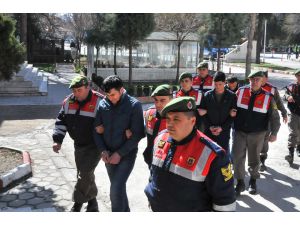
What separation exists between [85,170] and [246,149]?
252cm

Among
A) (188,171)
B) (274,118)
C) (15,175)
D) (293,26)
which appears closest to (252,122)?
(274,118)

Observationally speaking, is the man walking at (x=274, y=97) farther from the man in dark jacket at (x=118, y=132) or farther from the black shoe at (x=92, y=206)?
the black shoe at (x=92, y=206)

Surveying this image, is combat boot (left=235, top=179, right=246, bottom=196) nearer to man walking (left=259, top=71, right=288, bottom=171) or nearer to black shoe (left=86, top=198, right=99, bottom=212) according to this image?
man walking (left=259, top=71, right=288, bottom=171)

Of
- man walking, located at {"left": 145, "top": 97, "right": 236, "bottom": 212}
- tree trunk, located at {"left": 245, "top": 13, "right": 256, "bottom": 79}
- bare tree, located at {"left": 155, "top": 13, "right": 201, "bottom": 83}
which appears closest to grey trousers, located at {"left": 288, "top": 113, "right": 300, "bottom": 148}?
man walking, located at {"left": 145, "top": 97, "right": 236, "bottom": 212}

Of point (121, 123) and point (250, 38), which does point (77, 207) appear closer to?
point (121, 123)

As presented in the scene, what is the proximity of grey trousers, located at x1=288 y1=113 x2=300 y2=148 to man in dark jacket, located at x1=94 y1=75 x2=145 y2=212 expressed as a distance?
4.00 metres

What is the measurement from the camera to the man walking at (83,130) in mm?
4664

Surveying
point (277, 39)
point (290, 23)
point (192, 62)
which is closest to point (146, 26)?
point (192, 62)

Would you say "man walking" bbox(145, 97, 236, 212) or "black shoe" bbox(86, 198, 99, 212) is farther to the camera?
"black shoe" bbox(86, 198, 99, 212)

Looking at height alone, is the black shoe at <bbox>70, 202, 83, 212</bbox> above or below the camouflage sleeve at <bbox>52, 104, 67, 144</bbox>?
below

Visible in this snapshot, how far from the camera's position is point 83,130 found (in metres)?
4.67

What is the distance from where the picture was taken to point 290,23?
43.3 m

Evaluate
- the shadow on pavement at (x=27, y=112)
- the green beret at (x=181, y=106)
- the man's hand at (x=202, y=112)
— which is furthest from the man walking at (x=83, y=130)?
the shadow on pavement at (x=27, y=112)

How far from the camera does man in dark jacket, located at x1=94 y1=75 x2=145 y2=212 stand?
429 cm
